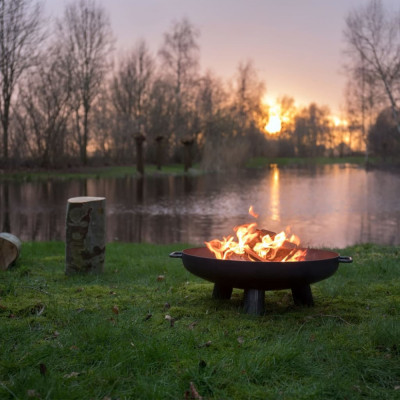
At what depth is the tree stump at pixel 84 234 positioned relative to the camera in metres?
6.22

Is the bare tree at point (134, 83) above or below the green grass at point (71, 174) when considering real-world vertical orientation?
above

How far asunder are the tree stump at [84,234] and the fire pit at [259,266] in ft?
5.64

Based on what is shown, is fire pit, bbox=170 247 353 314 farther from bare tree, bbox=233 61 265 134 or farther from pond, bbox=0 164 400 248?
bare tree, bbox=233 61 265 134

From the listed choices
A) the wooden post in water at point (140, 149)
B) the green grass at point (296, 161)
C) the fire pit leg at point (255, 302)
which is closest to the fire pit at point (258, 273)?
the fire pit leg at point (255, 302)

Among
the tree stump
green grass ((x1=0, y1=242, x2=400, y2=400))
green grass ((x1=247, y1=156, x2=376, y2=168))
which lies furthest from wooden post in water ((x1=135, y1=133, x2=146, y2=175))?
green grass ((x1=0, y1=242, x2=400, y2=400))

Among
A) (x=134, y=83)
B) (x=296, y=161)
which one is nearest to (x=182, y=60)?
(x=134, y=83)

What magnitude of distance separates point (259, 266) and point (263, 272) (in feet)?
0.19

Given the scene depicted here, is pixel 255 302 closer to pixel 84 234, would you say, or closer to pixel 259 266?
pixel 259 266

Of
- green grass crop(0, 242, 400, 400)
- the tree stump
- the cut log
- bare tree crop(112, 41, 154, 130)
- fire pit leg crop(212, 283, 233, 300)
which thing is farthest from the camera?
bare tree crop(112, 41, 154, 130)

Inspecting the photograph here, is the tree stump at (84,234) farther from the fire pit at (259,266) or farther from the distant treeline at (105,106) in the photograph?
the distant treeline at (105,106)

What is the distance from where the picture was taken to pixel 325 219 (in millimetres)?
14609

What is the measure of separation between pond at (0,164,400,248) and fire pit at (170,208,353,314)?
5.19 meters

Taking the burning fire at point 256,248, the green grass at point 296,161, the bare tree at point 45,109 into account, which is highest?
the bare tree at point 45,109

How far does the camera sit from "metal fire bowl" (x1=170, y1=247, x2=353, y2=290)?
4145mm
